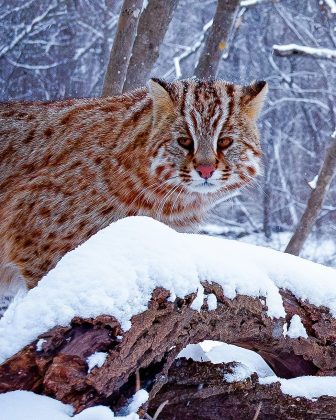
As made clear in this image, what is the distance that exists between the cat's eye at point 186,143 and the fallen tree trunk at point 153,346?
126 cm

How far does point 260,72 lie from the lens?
18.4 meters

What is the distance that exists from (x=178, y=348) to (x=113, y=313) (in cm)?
40

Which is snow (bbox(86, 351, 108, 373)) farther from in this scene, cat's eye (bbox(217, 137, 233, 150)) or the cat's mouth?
cat's eye (bbox(217, 137, 233, 150))

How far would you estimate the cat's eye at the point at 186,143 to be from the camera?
4.35m

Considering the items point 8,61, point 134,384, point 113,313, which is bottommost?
point 8,61

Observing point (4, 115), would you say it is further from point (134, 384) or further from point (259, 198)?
point (259, 198)

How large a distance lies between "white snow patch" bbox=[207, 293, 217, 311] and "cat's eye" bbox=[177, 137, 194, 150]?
149cm

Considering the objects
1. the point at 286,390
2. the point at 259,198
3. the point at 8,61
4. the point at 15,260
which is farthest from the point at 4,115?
the point at 259,198

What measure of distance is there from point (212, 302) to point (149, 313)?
40 cm

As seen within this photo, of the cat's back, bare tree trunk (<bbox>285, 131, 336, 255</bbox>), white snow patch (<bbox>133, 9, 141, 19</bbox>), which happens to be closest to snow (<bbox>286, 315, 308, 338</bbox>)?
the cat's back

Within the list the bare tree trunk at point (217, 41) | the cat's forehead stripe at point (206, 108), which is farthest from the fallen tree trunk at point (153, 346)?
the bare tree trunk at point (217, 41)

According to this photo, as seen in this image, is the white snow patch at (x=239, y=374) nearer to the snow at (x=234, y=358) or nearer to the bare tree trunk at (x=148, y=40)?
the snow at (x=234, y=358)

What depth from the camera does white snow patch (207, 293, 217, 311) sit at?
2992mm

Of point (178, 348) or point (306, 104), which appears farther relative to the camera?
point (306, 104)
